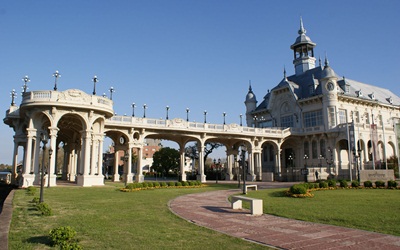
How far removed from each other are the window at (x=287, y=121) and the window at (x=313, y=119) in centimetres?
310

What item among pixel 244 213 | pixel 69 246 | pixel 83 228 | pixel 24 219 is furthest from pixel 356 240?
pixel 24 219

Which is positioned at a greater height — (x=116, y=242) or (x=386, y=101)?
(x=386, y=101)

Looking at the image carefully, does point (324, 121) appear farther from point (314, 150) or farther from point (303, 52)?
point (303, 52)

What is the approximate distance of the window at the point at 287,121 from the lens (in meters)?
57.2

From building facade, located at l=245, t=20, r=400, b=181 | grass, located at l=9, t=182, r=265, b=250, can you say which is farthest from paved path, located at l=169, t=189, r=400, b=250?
building facade, located at l=245, t=20, r=400, b=181

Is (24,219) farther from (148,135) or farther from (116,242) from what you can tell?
(148,135)

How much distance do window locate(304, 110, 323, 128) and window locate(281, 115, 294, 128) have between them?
10.2 ft

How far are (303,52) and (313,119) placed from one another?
17.7 meters

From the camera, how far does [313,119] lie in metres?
53.2

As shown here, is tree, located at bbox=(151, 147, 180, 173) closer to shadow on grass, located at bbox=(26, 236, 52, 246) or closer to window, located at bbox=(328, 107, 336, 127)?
window, located at bbox=(328, 107, 336, 127)

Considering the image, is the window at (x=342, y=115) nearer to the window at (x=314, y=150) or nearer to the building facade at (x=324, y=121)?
the building facade at (x=324, y=121)

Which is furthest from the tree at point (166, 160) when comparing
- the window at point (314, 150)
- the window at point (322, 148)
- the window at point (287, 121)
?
the window at point (322, 148)

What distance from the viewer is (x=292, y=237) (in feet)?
29.2

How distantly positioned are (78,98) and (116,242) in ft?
87.2
